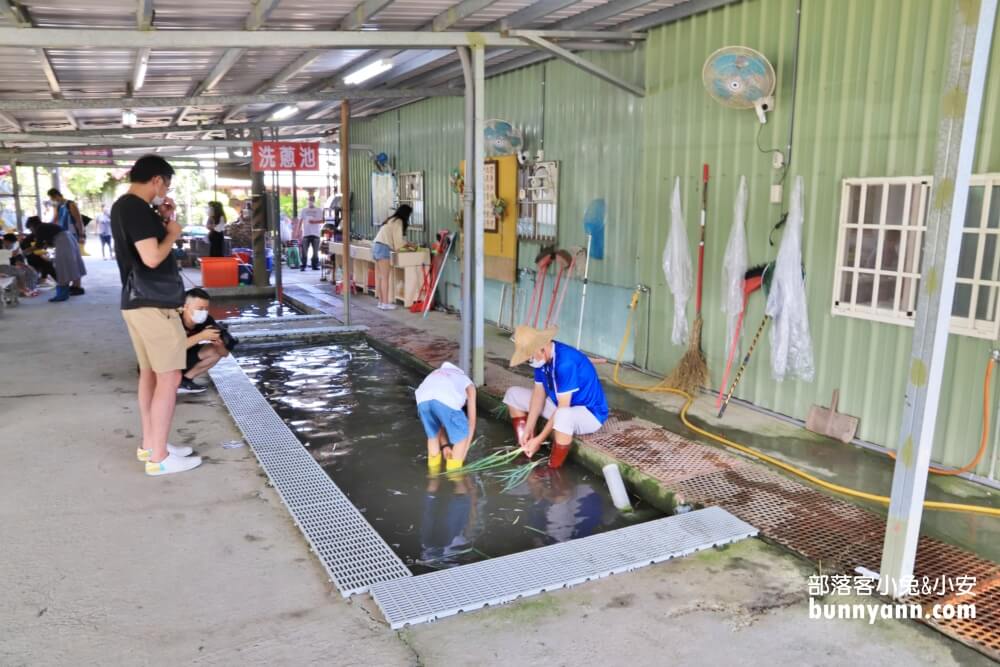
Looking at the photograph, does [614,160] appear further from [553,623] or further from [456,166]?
[553,623]

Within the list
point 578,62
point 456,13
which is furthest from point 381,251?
point 578,62

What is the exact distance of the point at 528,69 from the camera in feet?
28.8

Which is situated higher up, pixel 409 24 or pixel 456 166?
pixel 409 24

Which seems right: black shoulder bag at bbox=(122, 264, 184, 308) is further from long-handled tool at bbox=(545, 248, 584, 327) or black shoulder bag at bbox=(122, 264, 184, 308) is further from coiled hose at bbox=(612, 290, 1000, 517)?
long-handled tool at bbox=(545, 248, 584, 327)

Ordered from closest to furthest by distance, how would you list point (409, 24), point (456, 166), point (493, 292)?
point (409, 24) < point (493, 292) < point (456, 166)

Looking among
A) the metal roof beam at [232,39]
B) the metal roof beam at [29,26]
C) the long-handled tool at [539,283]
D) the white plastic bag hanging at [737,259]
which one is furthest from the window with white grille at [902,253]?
the metal roof beam at [29,26]

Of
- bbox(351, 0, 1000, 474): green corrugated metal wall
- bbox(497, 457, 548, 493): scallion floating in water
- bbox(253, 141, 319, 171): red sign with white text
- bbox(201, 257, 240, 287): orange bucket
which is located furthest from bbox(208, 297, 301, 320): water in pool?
bbox(497, 457, 548, 493): scallion floating in water

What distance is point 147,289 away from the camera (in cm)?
434

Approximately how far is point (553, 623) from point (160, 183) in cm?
330

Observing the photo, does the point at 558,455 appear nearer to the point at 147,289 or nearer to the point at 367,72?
the point at 147,289

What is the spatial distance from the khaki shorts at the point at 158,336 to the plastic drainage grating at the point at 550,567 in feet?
6.98

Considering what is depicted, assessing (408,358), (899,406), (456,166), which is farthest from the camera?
(456,166)

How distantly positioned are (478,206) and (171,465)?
10.3ft

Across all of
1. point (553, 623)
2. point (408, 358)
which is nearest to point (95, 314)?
point (408, 358)
